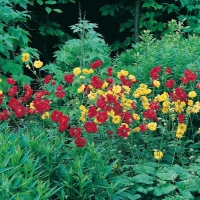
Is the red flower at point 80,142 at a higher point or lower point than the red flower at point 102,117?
lower

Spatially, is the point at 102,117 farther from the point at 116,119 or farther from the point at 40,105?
the point at 40,105

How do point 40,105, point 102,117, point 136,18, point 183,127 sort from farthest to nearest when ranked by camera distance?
point 136,18 < point 183,127 < point 40,105 < point 102,117

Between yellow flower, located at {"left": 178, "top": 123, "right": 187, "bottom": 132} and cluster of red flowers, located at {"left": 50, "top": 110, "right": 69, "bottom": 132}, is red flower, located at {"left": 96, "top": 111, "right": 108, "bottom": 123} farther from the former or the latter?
yellow flower, located at {"left": 178, "top": 123, "right": 187, "bottom": 132}

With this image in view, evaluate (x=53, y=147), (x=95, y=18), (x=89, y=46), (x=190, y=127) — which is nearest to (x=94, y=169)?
(x=53, y=147)

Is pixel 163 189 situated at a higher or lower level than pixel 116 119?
lower

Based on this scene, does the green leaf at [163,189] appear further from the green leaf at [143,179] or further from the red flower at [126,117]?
the red flower at [126,117]

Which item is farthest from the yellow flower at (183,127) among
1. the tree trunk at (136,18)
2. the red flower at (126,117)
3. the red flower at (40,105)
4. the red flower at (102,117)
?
the tree trunk at (136,18)

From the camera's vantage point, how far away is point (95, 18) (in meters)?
7.86

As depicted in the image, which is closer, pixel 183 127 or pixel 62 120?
pixel 62 120

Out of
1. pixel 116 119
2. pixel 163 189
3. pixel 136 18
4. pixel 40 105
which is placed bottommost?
pixel 163 189

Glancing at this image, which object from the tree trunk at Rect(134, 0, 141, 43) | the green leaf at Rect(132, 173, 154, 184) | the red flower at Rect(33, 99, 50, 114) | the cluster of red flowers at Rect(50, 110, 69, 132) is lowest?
the green leaf at Rect(132, 173, 154, 184)

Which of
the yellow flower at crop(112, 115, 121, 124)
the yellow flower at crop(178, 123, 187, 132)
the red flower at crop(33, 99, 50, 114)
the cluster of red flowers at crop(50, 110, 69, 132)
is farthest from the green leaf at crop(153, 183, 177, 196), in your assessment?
the red flower at crop(33, 99, 50, 114)

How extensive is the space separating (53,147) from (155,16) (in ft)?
14.0

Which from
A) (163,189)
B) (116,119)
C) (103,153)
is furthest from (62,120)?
(163,189)
